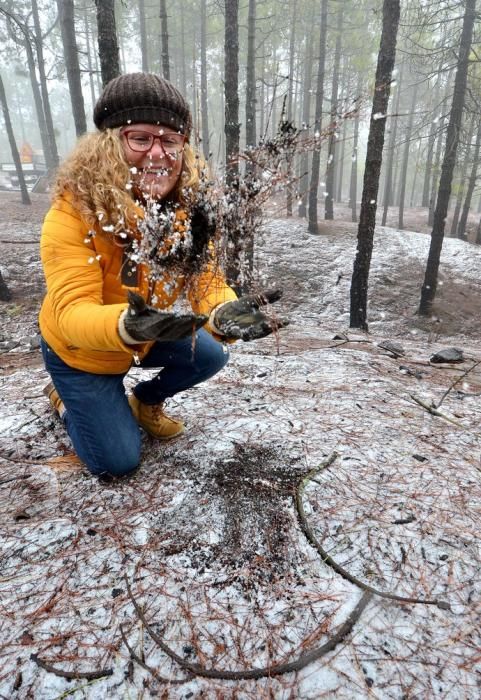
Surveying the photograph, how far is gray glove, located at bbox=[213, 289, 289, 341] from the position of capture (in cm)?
233

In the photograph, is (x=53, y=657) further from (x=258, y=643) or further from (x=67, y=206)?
(x=67, y=206)

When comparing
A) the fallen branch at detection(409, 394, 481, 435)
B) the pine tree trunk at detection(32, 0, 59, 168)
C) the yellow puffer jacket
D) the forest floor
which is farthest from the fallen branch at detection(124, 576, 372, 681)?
the pine tree trunk at detection(32, 0, 59, 168)

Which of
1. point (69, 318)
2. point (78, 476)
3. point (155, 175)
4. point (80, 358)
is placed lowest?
point (78, 476)

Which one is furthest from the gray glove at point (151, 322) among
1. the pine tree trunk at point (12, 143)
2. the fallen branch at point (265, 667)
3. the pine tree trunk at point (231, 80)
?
the pine tree trunk at point (12, 143)

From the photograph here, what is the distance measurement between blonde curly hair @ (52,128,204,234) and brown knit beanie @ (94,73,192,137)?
105 millimetres

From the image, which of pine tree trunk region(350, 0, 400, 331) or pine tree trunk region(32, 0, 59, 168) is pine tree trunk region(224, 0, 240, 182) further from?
pine tree trunk region(32, 0, 59, 168)

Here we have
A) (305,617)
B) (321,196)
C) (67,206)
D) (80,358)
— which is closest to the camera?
(305,617)

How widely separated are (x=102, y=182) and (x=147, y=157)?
305mm

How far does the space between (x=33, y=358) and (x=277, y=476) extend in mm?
4523

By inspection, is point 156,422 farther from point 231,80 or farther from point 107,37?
point 231,80

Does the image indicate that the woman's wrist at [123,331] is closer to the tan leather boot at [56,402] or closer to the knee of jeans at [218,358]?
the knee of jeans at [218,358]

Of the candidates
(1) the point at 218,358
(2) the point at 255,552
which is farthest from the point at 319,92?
(2) the point at 255,552

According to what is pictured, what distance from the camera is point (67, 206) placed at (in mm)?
2373

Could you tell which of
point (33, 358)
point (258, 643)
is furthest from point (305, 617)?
point (33, 358)
